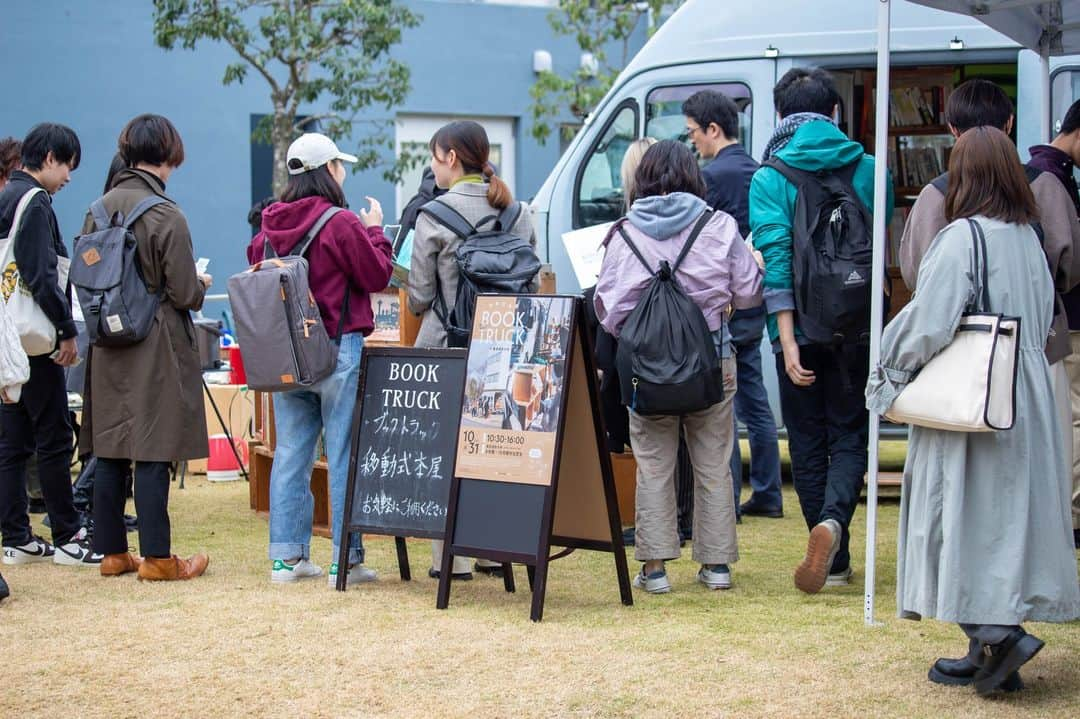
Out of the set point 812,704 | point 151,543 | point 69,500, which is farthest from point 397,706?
point 69,500

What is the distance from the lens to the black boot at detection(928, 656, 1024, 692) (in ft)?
13.6

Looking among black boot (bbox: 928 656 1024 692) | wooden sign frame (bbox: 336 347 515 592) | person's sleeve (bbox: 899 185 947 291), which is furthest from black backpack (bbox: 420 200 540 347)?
black boot (bbox: 928 656 1024 692)

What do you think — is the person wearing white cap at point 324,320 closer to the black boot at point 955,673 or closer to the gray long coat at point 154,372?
the gray long coat at point 154,372

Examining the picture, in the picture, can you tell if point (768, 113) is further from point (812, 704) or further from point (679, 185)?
point (812, 704)

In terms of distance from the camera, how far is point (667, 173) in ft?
18.1

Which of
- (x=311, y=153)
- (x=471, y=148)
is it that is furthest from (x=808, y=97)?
(x=311, y=153)

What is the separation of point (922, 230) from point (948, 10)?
0.98m

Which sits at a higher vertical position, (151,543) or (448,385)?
(448,385)

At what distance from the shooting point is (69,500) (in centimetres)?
641

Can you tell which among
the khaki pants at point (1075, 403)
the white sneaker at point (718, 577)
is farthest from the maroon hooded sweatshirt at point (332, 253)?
the khaki pants at point (1075, 403)

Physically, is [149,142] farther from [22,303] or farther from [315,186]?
[22,303]

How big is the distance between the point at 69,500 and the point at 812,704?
12.5ft

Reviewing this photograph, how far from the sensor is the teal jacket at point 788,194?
536 centimetres

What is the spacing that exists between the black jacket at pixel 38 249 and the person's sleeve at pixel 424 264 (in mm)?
1605
